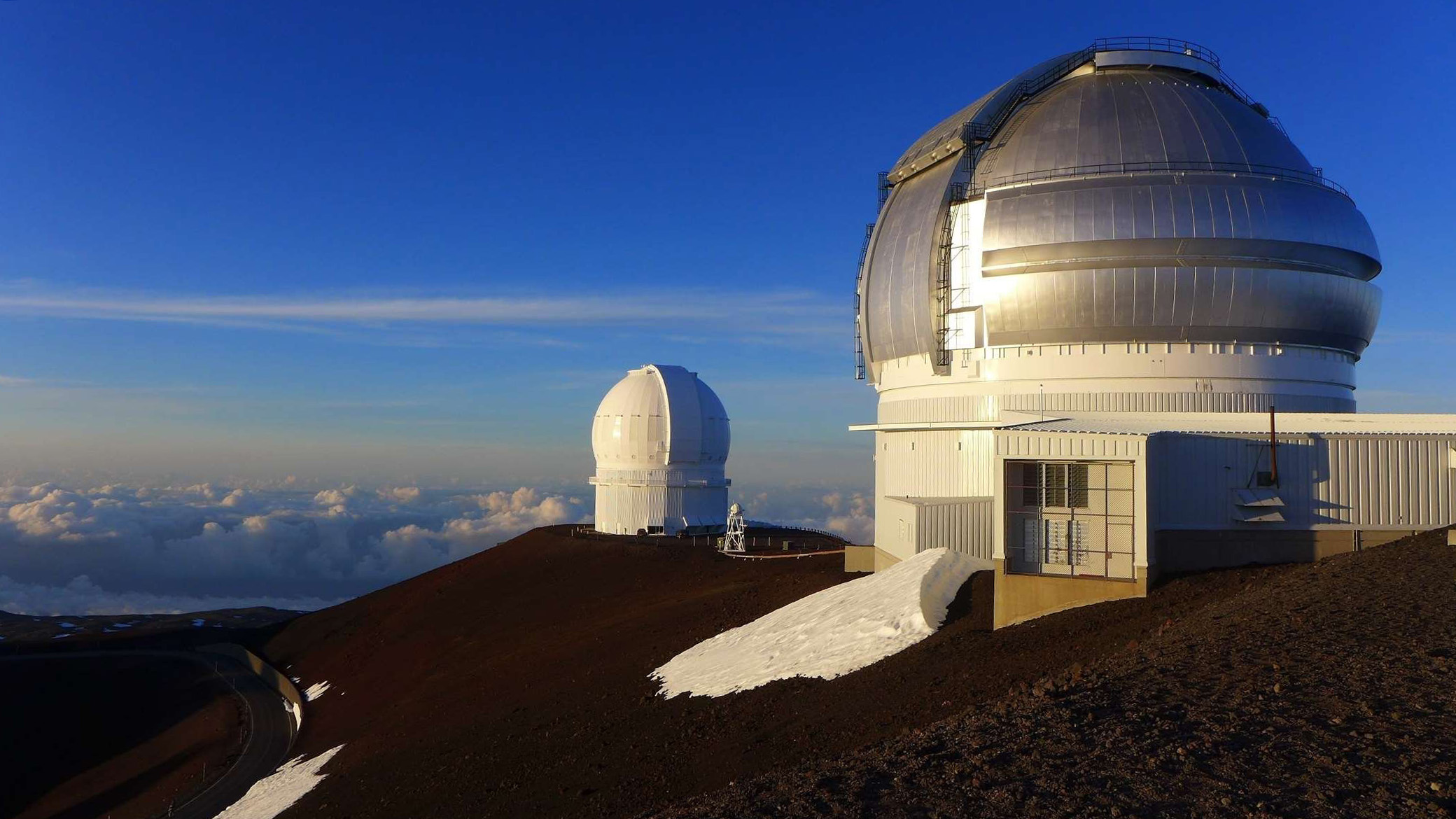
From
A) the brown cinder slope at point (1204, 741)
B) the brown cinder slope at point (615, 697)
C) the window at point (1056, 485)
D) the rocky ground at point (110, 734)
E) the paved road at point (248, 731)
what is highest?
the window at point (1056, 485)

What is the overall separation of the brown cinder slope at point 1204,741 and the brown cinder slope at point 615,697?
1.41 metres

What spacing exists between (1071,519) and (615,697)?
26.6 ft

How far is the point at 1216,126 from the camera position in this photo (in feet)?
75.0

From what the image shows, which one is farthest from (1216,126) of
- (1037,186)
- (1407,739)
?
(1407,739)

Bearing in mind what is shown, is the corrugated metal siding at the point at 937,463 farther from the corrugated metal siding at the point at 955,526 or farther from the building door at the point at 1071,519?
the building door at the point at 1071,519

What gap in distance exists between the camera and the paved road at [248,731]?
20.3 m

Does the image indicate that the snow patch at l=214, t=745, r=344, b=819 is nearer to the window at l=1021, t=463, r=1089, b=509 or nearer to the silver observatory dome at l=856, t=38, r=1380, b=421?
the window at l=1021, t=463, r=1089, b=509

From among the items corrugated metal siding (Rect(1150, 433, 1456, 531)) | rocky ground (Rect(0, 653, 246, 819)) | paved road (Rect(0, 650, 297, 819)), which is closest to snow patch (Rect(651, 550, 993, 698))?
corrugated metal siding (Rect(1150, 433, 1456, 531))

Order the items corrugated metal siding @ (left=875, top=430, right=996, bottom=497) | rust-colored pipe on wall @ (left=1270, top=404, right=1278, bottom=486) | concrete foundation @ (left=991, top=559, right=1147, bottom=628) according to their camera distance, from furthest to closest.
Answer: corrugated metal siding @ (left=875, top=430, right=996, bottom=497)
rust-colored pipe on wall @ (left=1270, top=404, right=1278, bottom=486)
concrete foundation @ (left=991, top=559, right=1147, bottom=628)

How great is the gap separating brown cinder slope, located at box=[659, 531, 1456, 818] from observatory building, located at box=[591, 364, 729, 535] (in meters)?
32.2

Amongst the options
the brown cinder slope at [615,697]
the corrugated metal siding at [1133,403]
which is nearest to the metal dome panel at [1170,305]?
the corrugated metal siding at [1133,403]

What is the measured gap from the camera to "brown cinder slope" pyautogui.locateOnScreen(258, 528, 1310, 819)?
36.4 ft

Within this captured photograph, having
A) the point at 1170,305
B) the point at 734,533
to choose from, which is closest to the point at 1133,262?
the point at 1170,305

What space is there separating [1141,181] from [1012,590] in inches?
446
